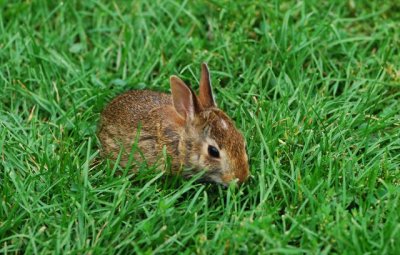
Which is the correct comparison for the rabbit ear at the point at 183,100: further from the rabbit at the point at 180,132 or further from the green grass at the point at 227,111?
the green grass at the point at 227,111

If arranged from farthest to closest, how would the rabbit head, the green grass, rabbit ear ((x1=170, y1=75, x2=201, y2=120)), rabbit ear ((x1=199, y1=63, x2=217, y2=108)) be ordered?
1. rabbit ear ((x1=199, y1=63, x2=217, y2=108))
2. rabbit ear ((x1=170, y1=75, x2=201, y2=120))
3. the rabbit head
4. the green grass

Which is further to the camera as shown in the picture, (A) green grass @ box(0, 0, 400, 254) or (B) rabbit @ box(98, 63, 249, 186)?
(B) rabbit @ box(98, 63, 249, 186)

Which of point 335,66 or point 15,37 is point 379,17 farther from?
point 15,37

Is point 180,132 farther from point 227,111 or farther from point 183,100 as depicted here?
point 227,111

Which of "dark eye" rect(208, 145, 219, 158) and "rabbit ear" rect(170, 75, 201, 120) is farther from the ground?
"rabbit ear" rect(170, 75, 201, 120)

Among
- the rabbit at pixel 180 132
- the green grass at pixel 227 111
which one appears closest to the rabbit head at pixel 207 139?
the rabbit at pixel 180 132

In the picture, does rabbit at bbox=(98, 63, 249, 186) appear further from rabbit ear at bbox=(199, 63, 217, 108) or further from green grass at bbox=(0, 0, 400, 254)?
green grass at bbox=(0, 0, 400, 254)

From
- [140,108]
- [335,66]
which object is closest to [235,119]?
[140,108]

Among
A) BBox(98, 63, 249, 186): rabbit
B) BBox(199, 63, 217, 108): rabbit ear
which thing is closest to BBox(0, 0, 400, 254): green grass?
BBox(98, 63, 249, 186): rabbit

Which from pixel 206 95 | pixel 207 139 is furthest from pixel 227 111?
pixel 207 139

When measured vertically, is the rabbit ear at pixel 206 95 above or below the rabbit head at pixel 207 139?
above
